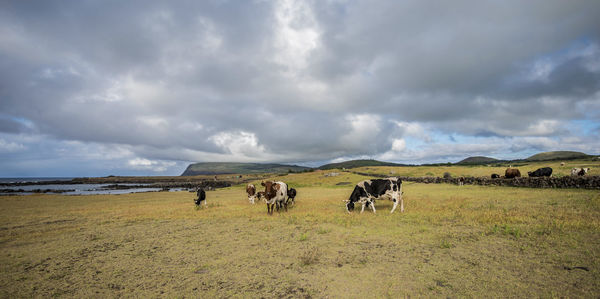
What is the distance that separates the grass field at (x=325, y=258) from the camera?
5.96m

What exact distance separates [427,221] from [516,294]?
7.71 meters

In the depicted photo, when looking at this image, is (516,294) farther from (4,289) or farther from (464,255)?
(4,289)

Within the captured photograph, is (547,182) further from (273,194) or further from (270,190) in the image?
(270,190)

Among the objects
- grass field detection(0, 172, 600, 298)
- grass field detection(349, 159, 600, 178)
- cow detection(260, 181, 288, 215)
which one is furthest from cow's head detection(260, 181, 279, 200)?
grass field detection(349, 159, 600, 178)

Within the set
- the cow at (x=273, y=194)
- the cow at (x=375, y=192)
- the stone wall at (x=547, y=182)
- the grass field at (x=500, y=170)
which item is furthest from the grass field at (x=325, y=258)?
the grass field at (x=500, y=170)

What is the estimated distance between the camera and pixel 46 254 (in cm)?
920

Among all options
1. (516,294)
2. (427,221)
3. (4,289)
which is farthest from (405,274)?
(4,289)

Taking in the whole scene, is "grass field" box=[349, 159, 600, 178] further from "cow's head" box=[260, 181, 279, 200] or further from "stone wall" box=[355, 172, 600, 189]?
"cow's head" box=[260, 181, 279, 200]

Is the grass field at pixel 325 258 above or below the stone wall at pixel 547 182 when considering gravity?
below

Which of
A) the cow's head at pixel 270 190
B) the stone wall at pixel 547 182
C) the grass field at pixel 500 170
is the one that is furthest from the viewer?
the grass field at pixel 500 170

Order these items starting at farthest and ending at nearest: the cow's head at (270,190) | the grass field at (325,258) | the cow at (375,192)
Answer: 1. the cow's head at (270,190)
2. the cow at (375,192)
3. the grass field at (325,258)

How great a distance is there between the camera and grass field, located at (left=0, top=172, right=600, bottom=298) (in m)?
5.96

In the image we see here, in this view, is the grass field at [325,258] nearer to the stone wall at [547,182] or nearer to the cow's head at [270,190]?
the cow's head at [270,190]

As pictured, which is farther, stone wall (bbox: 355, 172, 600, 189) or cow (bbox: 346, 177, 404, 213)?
stone wall (bbox: 355, 172, 600, 189)
